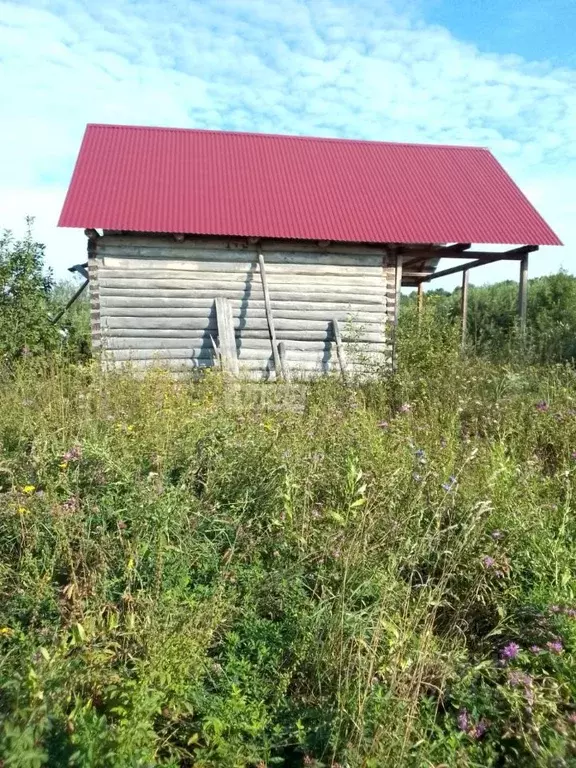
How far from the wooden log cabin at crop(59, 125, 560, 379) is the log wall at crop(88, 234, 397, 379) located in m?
0.02

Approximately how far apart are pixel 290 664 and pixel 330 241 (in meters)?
8.89

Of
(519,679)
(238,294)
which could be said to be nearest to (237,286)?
(238,294)

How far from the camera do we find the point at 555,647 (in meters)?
2.46

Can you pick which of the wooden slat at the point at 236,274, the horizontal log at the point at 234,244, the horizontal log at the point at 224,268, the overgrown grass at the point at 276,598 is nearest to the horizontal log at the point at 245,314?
the wooden slat at the point at 236,274

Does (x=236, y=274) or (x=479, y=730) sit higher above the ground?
(x=236, y=274)

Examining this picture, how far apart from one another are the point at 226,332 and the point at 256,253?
5.26ft

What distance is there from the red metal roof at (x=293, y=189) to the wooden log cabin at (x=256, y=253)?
0.13 feet

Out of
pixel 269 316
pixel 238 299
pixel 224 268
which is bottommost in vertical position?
pixel 269 316

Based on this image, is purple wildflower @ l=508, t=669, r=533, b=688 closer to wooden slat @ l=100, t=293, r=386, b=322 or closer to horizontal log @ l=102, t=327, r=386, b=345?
horizontal log @ l=102, t=327, r=386, b=345

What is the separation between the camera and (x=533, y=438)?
503 cm

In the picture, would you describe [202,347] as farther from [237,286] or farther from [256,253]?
[256,253]

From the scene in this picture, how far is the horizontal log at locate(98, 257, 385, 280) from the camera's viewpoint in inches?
410

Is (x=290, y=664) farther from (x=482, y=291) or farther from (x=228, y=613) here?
(x=482, y=291)

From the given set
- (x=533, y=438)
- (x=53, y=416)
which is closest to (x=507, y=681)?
(x=533, y=438)
